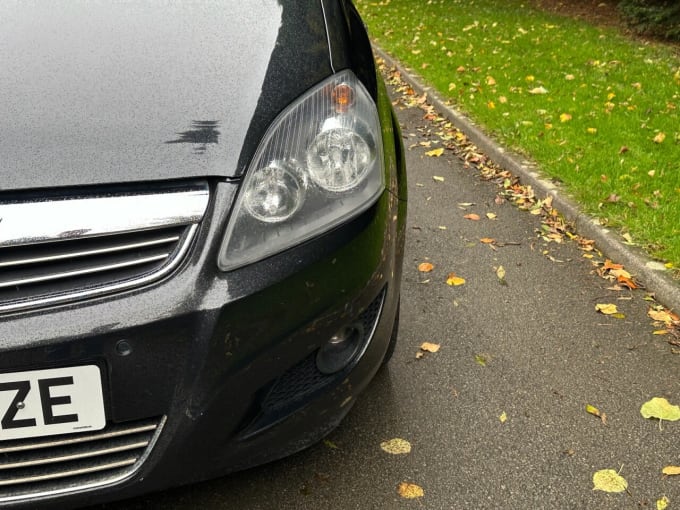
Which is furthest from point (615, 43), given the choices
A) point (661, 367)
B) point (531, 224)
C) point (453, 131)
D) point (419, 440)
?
point (419, 440)

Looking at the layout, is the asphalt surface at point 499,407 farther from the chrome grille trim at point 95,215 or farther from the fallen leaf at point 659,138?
the fallen leaf at point 659,138

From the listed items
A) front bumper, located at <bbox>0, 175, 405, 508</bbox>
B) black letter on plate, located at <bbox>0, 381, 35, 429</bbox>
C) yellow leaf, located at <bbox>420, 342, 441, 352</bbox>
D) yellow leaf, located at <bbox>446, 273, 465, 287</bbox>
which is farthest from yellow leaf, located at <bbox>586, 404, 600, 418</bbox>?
black letter on plate, located at <bbox>0, 381, 35, 429</bbox>

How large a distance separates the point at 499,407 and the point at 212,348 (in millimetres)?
1327

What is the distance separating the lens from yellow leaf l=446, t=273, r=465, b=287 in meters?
3.51

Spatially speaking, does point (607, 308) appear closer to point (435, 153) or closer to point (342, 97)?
point (342, 97)

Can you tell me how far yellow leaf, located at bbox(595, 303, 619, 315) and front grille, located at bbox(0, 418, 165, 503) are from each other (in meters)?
2.22

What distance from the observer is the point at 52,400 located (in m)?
1.59

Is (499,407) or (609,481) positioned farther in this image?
(499,407)

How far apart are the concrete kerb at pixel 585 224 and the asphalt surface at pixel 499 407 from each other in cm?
13

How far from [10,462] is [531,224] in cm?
321

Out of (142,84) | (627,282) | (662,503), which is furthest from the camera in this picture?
(627,282)

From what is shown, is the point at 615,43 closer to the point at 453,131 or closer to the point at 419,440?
the point at 453,131

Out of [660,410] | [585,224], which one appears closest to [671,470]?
[660,410]

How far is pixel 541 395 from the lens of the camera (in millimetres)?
2670
